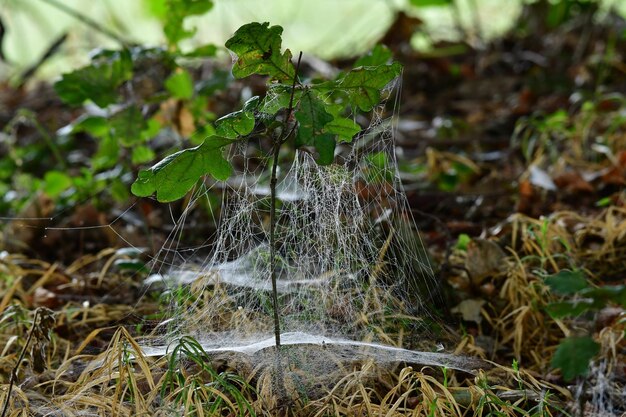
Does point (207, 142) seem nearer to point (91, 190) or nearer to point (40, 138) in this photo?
point (91, 190)

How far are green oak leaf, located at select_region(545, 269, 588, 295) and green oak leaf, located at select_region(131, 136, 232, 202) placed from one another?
2.32ft

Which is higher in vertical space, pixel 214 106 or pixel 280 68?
pixel 214 106

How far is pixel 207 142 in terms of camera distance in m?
1.53

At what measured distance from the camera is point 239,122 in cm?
154

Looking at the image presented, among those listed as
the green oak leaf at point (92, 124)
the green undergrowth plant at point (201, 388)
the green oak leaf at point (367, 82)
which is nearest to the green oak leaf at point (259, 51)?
the green oak leaf at point (367, 82)

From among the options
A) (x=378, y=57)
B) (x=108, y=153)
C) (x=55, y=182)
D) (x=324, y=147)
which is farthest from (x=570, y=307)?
(x=55, y=182)

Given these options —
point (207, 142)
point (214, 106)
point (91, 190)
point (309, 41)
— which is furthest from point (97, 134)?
point (309, 41)

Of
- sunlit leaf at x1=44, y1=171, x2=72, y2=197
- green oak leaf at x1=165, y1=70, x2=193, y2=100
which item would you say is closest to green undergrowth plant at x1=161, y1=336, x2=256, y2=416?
green oak leaf at x1=165, y1=70, x2=193, y2=100

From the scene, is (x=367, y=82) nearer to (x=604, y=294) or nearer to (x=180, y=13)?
(x=604, y=294)

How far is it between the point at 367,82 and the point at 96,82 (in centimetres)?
119

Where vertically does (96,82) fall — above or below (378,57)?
above

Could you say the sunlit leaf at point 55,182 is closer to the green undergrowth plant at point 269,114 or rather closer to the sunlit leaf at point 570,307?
the green undergrowth plant at point 269,114

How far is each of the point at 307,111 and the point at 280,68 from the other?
13 centimetres

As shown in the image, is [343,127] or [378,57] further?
[378,57]
